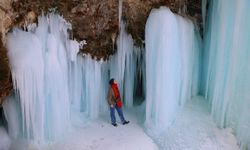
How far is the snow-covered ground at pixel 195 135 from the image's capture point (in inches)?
386

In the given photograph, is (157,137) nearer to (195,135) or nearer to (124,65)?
(195,135)

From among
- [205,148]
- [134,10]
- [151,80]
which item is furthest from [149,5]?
[205,148]

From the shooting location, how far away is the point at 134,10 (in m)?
10.2

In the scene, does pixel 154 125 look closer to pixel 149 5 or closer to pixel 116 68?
pixel 116 68

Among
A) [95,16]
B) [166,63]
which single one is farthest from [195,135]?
[95,16]

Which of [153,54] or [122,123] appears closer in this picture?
[153,54]

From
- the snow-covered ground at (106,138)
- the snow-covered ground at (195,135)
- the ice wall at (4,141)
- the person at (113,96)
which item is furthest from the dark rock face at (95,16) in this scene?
the snow-covered ground at (195,135)

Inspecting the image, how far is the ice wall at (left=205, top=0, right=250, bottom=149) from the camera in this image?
9.24 meters

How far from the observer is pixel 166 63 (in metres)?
9.87

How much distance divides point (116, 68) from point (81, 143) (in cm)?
224

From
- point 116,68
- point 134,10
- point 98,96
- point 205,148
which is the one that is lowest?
point 205,148

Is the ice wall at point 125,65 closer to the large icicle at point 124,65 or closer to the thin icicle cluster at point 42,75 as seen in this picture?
the large icicle at point 124,65

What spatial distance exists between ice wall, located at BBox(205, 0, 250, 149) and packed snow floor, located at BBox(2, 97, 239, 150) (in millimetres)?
327

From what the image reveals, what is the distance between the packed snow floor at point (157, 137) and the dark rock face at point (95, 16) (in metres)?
1.83
